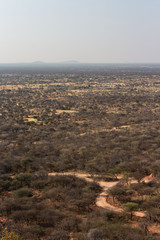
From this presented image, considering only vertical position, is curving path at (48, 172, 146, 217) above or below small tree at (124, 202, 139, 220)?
below

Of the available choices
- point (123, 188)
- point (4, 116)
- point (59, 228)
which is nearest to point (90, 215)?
point (59, 228)

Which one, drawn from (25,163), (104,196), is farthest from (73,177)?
(25,163)

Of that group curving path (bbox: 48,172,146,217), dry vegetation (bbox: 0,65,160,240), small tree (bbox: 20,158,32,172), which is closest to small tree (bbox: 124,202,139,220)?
dry vegetation (bbox: 0,65,160,240)

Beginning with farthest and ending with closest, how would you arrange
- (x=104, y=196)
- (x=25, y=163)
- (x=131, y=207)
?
(x=25, y=163)
(x=104, y=196)
(x=131, y=207)

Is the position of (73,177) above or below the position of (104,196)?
above

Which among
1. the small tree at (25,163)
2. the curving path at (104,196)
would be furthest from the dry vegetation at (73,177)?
the curving path at (104,196)

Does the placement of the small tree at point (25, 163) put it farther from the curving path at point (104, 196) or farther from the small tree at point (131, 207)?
the small tree at point (131, 207)

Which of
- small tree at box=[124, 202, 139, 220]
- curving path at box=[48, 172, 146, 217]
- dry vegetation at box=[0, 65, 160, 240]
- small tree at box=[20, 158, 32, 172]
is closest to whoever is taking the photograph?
dry vegetation at box=[0, 65, 160, 240]

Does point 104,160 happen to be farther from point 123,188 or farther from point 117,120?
point 117,120

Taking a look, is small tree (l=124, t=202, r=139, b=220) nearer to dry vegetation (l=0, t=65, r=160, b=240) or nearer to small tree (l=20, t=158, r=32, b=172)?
dry vegetation (l=0, t=65, r=160, b=240)

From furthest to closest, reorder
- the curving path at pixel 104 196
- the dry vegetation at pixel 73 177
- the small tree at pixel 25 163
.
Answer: the small tree at pixel 25 163, the curving path at pixel 104 196, the dry vegetation at pixel 73 177

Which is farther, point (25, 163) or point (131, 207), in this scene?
point (25, 163)

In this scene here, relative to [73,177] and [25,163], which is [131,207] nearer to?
[73,177]
